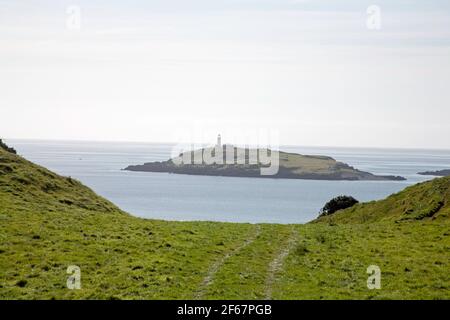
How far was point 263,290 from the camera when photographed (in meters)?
23.7

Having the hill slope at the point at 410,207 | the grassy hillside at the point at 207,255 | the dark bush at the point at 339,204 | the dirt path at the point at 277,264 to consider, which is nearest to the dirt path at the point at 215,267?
the grassy hillside at the point at 207,255

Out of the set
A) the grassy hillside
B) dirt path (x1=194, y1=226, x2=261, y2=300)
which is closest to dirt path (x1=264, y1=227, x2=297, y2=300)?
the grassy hillside

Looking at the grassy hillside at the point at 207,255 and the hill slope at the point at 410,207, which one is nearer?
the grassy hillside at the point at 207,255

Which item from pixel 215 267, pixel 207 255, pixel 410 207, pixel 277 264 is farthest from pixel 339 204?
pixel 215 267

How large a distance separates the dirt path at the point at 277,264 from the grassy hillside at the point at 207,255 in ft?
0.17

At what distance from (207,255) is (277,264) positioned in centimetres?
433

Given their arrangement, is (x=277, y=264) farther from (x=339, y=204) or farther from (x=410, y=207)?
A: (x=339, y=204)

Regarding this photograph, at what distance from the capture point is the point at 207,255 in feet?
104

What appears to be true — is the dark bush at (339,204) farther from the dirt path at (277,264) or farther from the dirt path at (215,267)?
the dirt path at (215,267)

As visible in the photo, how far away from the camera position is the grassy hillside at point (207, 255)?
23.9 metres
